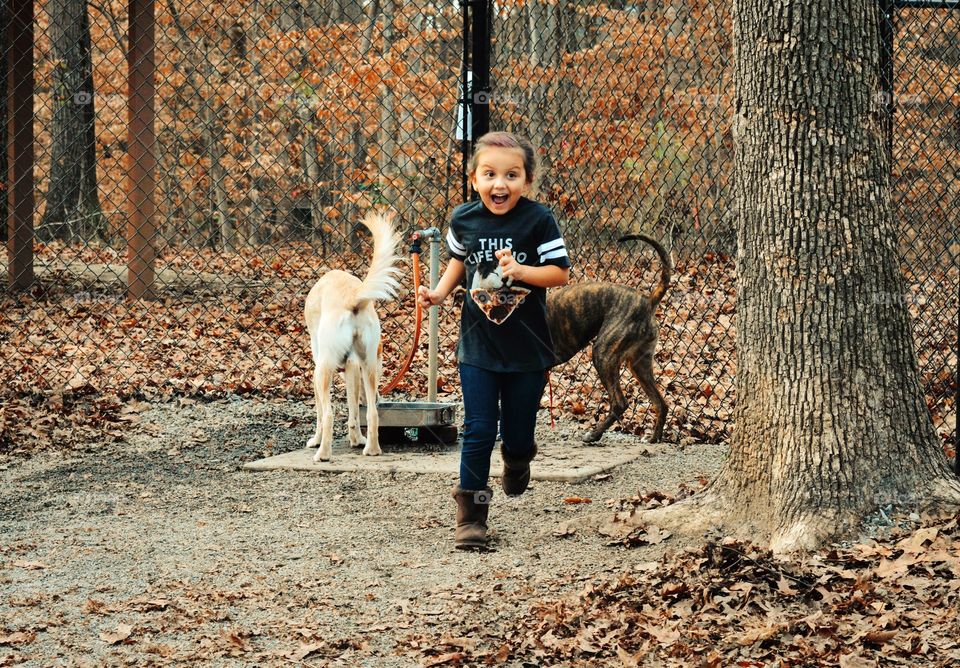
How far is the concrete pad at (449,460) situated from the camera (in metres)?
6.11

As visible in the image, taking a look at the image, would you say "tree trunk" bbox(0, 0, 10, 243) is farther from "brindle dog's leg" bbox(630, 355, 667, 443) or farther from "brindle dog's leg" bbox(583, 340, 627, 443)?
"brindle dog's leg" bbox(630, 355, 667, 443)

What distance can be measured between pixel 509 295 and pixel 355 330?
2135mm

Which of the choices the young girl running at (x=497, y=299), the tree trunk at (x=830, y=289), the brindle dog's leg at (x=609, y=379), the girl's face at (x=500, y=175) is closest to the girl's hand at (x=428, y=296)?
the young girl running at (x=497, y=299)

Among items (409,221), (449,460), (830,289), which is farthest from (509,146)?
(409,221)

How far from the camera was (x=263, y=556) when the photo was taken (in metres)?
4.66

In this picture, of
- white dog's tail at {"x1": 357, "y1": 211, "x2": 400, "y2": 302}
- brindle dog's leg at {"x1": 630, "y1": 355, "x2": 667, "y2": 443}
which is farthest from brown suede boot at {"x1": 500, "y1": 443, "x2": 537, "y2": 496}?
brindle dog's leg at {"x1": 630, "y1": 355, "x2": 667, "y2": 443}

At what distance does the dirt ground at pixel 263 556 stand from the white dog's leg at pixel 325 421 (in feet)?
0.64

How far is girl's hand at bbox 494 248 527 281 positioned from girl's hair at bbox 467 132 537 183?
17.9 inches

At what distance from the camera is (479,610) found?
3842 mm

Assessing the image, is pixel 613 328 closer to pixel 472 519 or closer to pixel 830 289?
pixel 472 519

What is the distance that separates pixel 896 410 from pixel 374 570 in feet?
7.04

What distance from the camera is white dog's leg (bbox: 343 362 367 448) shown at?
6.71 metres

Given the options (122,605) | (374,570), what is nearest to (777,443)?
(374,570)

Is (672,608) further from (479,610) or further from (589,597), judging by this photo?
(479,610)
